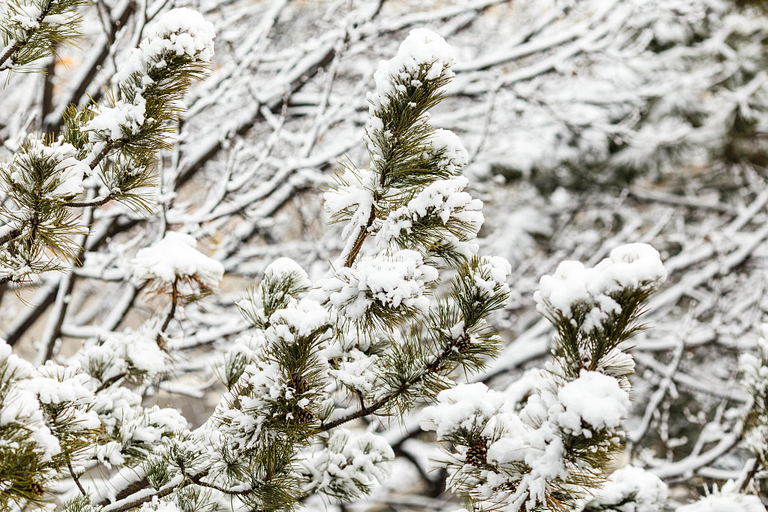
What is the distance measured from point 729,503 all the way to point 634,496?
1.10 feet

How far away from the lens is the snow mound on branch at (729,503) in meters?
1.60

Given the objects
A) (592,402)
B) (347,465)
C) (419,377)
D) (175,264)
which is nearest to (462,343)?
(419,377)

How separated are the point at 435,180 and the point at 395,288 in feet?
1.06

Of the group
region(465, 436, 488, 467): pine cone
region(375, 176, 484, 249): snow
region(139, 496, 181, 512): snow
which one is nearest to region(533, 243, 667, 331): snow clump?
region(375, 176, 484, 249): snow

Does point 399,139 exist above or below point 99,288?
above

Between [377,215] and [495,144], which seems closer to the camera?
[377,215]

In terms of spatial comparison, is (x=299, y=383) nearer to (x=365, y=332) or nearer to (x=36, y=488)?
(x=365, y=332)

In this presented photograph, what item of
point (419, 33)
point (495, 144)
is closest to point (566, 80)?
point (495, 144)

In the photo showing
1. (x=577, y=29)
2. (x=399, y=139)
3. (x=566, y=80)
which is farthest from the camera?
(x=566, y=80)

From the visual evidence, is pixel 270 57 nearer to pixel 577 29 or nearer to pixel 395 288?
pixel 577 29

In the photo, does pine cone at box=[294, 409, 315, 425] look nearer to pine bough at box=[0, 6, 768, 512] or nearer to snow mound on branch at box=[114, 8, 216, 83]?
pine bough at box=[0, 6, 768, 512]

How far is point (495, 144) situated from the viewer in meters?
5.16

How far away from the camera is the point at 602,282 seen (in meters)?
1.01

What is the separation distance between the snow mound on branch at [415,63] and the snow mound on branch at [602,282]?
529 mm
